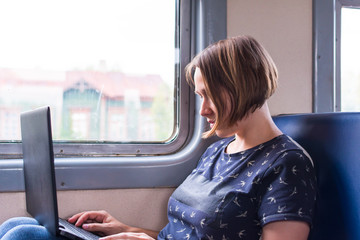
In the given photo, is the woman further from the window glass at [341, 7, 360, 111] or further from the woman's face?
the window glass at [341, 7, 360, 111]

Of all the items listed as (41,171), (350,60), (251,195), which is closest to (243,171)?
(251,195)

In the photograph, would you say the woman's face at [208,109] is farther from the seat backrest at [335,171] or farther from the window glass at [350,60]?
the window glass at [350,60]

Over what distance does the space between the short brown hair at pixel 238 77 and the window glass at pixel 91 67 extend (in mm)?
612

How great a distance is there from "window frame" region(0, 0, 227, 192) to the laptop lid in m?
0.22

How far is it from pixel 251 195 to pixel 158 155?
0.77 metres

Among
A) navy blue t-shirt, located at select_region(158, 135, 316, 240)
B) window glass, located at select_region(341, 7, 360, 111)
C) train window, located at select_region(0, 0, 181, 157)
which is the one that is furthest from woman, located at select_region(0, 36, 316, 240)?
window glass, located at select_region(341, 7, 360, 111)

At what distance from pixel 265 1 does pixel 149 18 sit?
0.54 m

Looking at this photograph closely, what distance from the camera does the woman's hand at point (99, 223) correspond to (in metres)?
1.57

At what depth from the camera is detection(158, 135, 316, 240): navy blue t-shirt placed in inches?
43.7

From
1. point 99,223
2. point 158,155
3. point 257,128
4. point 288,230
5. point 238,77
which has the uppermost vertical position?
point 238,77

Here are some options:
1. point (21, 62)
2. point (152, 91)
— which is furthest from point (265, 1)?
point (21, 62)

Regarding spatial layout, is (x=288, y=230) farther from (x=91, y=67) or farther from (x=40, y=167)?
(x=91, y=67)

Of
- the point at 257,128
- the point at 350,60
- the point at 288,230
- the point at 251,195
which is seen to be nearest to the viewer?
the point at 288,230

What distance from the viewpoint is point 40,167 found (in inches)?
50.3
